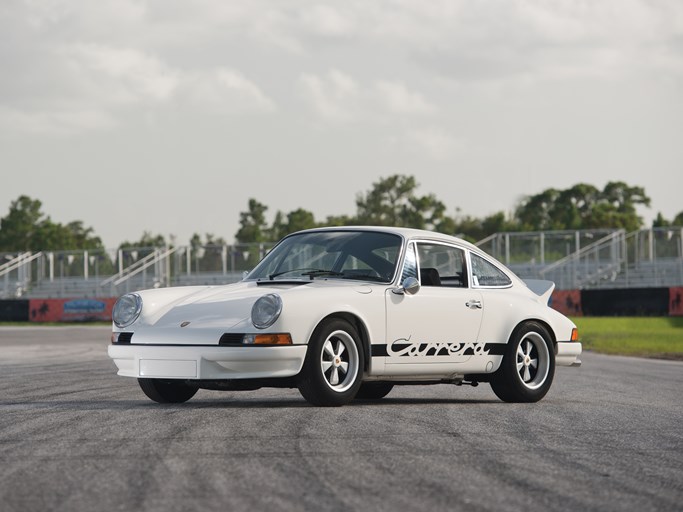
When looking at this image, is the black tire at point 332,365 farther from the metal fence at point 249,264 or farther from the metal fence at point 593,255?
the metal fence at point 593,255

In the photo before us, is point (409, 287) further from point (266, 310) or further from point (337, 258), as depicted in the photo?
point (266, 310)

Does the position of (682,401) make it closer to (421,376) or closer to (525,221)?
(421,376)

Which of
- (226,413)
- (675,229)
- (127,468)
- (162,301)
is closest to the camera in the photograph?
(127,468)

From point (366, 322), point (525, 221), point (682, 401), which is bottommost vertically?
point (682, 401)

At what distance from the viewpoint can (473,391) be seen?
1254 cm

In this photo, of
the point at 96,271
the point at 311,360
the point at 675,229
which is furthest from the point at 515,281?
Result: the point at 96,271

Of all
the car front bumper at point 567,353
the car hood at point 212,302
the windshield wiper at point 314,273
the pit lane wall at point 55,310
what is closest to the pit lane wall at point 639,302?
the pit lane wall at point 55,310

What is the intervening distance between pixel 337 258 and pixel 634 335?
2127 centimetres

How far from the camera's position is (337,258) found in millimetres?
10477

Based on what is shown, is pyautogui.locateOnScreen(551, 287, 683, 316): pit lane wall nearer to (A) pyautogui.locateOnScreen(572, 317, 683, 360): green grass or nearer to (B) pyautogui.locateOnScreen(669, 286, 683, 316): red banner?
(B) pyautogui.locateOnScreen(669, 286, 683, 316): red banner

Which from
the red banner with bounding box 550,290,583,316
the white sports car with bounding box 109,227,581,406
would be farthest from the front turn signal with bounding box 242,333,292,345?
the red banner with bounding box 550,290,583,316

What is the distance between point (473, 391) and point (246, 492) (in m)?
7.11

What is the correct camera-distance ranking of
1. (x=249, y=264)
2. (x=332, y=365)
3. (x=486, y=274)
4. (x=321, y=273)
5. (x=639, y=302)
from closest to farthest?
(x=332, y=365)
(x=321, y=273)
(x=486, y=274)
(x=639, y=302)
(x=249, y=264)

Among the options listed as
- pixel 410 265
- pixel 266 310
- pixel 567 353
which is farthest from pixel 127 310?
pixel 567 353
